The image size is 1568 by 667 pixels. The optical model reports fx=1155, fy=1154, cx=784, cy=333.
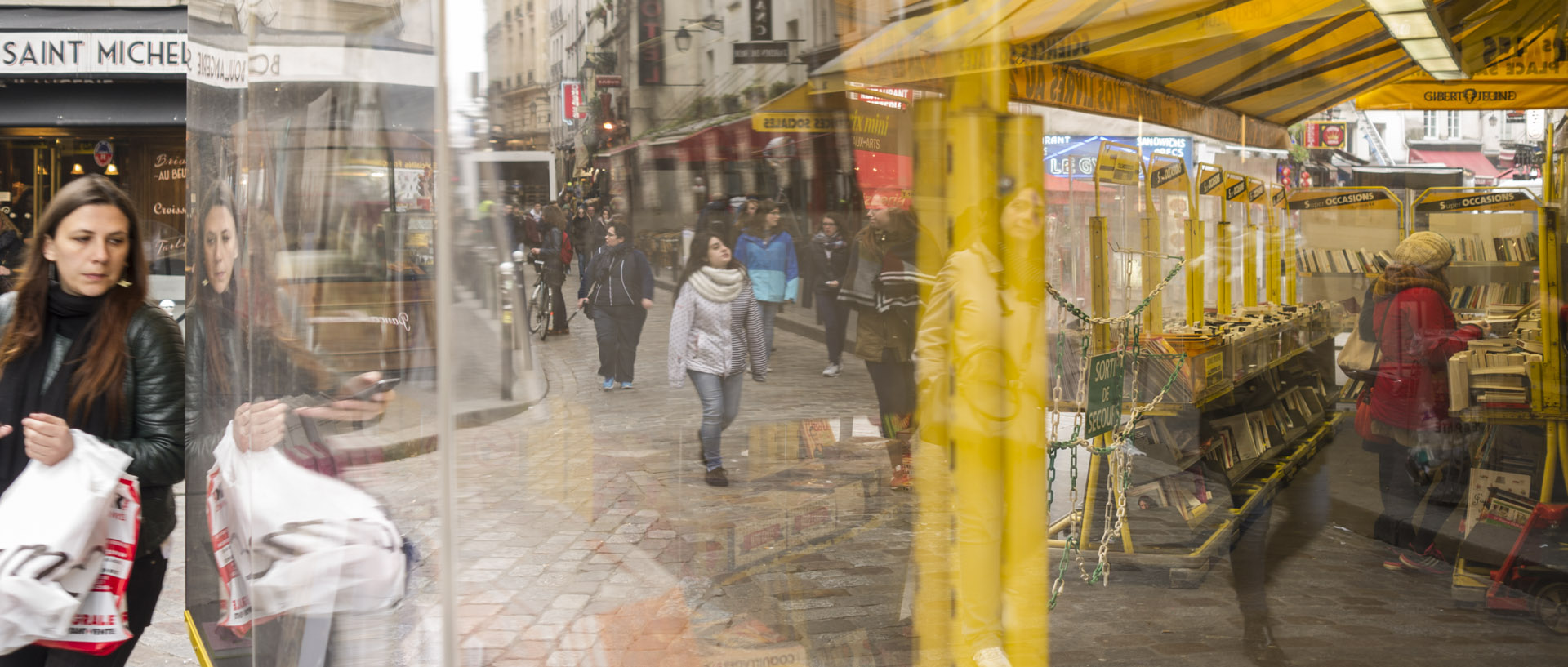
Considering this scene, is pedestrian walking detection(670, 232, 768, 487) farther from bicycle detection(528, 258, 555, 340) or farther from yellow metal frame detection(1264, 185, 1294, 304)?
yellow metal frame detection(1264, 185, 1294, 304)

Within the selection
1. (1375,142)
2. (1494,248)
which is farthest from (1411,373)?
(1375,142)

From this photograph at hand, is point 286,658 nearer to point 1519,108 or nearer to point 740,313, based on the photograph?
point 740,313

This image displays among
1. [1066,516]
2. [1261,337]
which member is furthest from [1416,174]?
[1066,516]

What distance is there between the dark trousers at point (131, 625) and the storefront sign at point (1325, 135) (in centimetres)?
935

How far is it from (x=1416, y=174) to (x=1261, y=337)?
22.2ft

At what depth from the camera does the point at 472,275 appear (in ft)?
5.23

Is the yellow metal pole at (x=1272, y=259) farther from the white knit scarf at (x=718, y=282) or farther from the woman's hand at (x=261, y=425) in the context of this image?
the white knit scarf at (x=718, y=282)

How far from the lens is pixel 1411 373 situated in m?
5.79

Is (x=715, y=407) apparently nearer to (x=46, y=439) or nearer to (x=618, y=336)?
(x=618, y=336)

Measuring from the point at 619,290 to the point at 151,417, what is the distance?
70.0 inches

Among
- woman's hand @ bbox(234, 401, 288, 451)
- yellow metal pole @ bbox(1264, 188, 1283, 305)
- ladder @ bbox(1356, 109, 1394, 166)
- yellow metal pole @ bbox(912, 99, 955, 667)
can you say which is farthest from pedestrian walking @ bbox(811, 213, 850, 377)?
ladder @ bbox(1356, 109, 1394, 166)

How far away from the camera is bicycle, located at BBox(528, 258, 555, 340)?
1559 mm

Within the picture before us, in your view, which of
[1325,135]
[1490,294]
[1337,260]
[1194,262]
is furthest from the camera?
[1325,135]

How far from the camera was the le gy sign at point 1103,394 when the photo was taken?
4.44 meters
